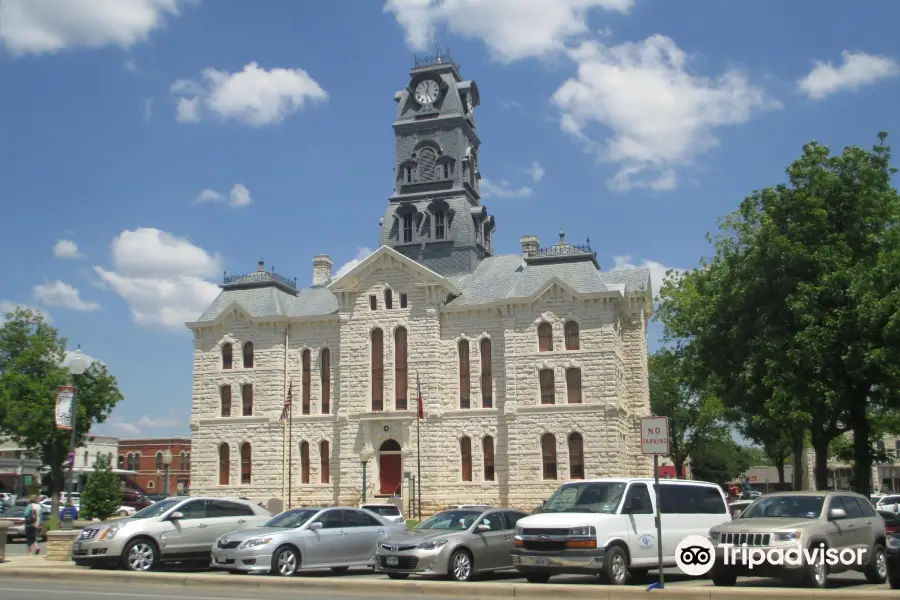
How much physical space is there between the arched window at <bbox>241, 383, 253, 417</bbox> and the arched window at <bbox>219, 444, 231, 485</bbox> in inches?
92.6

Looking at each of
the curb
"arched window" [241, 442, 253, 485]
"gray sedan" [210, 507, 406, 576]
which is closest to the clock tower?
"arched window" [241, 442, 253, 485]

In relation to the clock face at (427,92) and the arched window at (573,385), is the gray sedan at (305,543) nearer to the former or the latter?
the arched window at (573,385)

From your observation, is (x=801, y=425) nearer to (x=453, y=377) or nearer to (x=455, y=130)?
(x=453, y=377)

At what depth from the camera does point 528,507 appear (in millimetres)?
46344

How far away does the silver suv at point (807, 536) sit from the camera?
15.7 metres

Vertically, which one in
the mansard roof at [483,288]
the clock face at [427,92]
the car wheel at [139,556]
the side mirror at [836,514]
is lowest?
the car wheel at [139,556]

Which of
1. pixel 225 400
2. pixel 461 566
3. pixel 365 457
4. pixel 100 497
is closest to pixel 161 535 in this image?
pixel 461 566

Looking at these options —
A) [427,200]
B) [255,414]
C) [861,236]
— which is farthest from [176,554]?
[427,200]

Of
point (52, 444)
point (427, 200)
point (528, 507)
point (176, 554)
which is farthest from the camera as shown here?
point (52, 444)

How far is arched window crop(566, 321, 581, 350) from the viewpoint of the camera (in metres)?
47.3

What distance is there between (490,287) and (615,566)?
3377cm

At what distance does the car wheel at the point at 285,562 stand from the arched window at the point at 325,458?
103 feet

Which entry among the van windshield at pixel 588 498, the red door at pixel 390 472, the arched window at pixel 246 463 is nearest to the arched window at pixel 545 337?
the red door at pixel 390 472

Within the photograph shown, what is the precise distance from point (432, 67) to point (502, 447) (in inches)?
966
